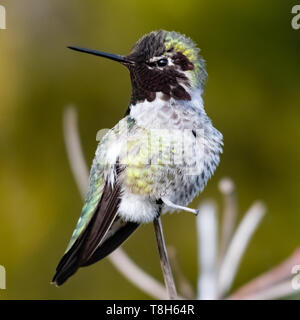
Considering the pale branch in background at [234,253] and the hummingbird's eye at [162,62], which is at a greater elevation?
the hummingbird's eye at [162,62]

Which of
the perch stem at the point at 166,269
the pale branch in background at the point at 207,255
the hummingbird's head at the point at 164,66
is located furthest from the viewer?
the hummingbird's head at the point at 164,66

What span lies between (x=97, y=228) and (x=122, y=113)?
5.77 feet

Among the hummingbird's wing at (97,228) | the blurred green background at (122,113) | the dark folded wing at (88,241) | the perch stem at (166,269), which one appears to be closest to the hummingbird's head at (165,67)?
the hummingbird's wing at (97,228)

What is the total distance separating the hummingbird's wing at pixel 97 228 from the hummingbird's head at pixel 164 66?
261 millimetres

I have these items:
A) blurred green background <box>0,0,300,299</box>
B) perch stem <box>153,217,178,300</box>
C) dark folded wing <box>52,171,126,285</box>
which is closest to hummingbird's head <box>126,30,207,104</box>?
dark folded wing <box>52,171,126,285</box>

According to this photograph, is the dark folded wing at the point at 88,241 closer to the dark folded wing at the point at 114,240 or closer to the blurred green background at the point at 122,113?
the dark folded wing at the point at 114,240

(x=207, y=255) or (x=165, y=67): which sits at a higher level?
(x=165, y=67)

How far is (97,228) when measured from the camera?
1.80 metres

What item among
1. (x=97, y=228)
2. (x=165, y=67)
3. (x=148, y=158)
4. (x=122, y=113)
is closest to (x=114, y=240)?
(x=97, y=228)

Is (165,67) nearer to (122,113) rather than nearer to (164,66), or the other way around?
(164,66)

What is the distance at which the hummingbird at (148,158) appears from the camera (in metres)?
1.89

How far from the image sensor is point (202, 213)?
186cm

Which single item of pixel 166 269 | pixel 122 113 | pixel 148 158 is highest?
pixel 122 113

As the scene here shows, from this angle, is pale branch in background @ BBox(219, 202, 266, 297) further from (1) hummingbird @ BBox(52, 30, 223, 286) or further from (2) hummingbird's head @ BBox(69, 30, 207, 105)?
(2) hummingbird's head @ BBox(69, 30, 207, 105)
